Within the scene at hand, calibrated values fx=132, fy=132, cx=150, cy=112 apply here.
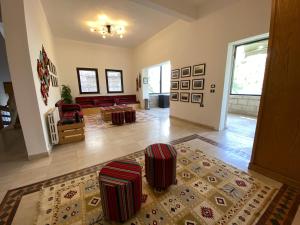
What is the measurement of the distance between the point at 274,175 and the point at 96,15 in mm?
5638

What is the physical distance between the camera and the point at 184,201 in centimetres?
147

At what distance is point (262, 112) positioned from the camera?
1.83 meters

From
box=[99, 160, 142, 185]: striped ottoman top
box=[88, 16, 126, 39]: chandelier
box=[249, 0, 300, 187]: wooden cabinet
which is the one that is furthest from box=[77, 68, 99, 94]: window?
box=[249, 0, 300, 187]: wooden cabinet

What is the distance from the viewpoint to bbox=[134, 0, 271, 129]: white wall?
2794 millimetres

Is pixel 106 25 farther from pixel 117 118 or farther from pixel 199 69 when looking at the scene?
pixel 199 69

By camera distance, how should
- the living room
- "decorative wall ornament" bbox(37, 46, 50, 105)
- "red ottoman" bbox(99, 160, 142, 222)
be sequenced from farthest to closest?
"decorative wall ornament" bbox(37, 46, 50, 105) → the living room → "red ottoman" bbox(99, 160, 142, 222)

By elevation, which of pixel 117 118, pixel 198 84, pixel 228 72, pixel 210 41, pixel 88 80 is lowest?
pixel 117 118

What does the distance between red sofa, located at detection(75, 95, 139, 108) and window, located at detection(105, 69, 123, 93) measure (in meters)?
0.48

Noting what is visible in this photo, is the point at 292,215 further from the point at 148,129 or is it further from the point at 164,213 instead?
the point at 148,129

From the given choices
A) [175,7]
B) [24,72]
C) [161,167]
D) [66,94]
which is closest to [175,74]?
[175,7]

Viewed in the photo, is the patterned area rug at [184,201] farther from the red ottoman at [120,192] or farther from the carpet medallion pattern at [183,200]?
the red ottoman at [120,192]

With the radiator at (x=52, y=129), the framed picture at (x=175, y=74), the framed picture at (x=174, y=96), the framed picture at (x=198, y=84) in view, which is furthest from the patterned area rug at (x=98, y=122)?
the framed picture at (x=198, y=84)

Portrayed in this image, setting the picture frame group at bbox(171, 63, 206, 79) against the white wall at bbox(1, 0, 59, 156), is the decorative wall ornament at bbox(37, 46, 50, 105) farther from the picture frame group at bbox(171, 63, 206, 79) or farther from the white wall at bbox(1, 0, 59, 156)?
the picture frame group at bbox(171, 63, 206, 79)

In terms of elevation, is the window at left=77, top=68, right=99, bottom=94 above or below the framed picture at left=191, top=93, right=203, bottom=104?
above
